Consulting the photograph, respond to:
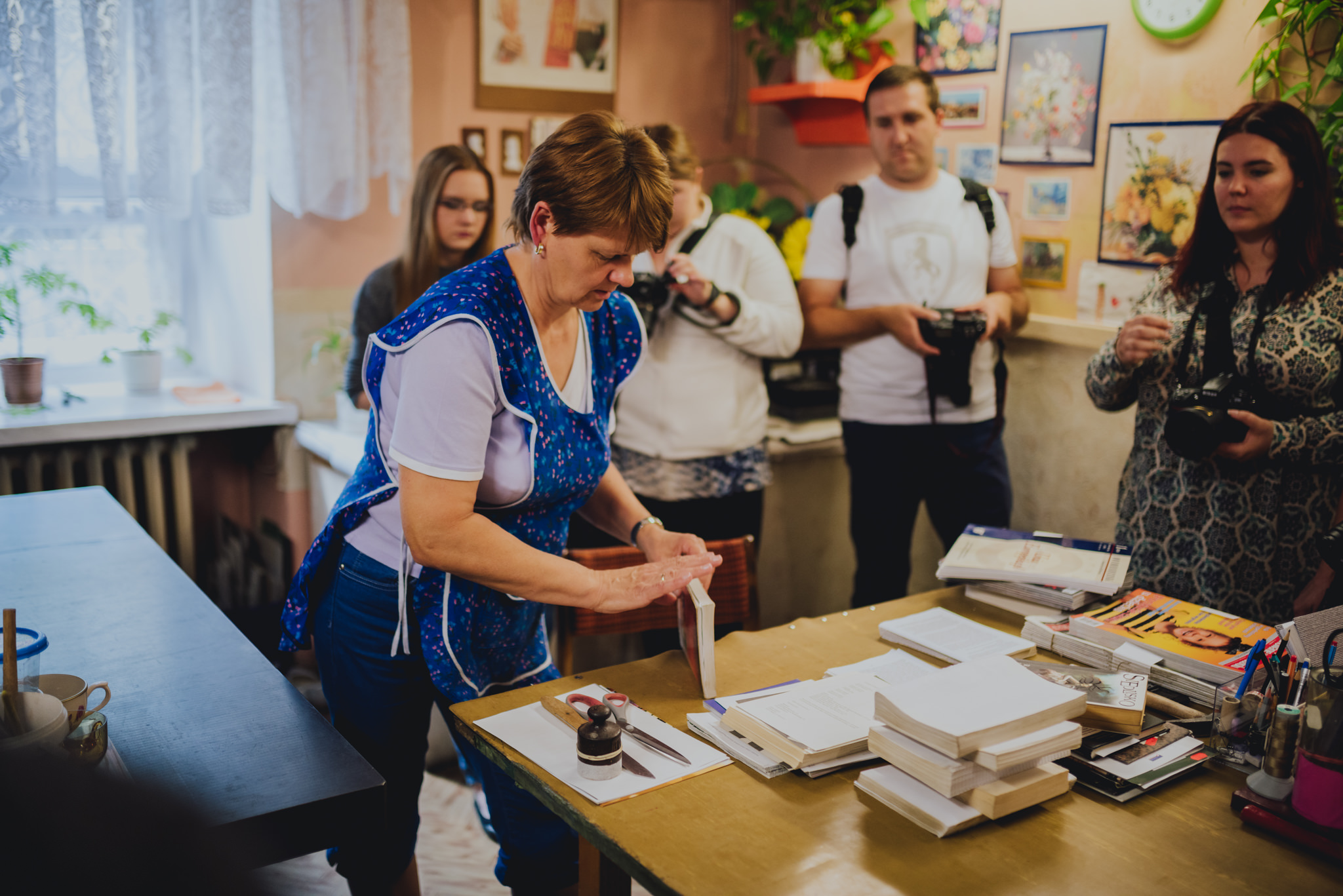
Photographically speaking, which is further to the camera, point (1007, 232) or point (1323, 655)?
point (1007, 232)

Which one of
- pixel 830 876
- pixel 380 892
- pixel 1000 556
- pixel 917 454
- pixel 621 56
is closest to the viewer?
pixel 830 876

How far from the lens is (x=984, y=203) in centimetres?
285

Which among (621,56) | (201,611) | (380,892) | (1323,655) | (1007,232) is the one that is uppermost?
(621,56)

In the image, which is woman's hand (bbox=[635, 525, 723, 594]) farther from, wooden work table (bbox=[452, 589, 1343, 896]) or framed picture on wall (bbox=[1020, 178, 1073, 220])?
framed picture on wall (bbox=[1020, 178, 1073, 220])

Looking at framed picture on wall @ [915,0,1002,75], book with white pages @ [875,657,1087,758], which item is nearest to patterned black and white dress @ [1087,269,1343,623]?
book with white pages @ [875,657,1087,758]

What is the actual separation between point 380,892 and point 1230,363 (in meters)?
1.86

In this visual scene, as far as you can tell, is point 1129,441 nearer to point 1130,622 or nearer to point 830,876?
point 1130,622

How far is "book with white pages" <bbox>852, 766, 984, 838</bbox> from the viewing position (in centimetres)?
118

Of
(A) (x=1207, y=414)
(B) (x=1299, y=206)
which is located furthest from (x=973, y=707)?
(B) (x=1299, y=206)

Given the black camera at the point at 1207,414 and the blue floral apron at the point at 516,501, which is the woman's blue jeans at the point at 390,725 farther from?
Result: the black camera at the point at 1207,414

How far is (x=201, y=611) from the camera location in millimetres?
1723

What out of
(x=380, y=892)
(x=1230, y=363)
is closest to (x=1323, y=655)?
(x=1230, y=363)

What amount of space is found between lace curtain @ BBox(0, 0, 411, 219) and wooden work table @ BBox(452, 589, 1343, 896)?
7.10 ft

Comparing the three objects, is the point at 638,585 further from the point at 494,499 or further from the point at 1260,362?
the point at 1260,362
